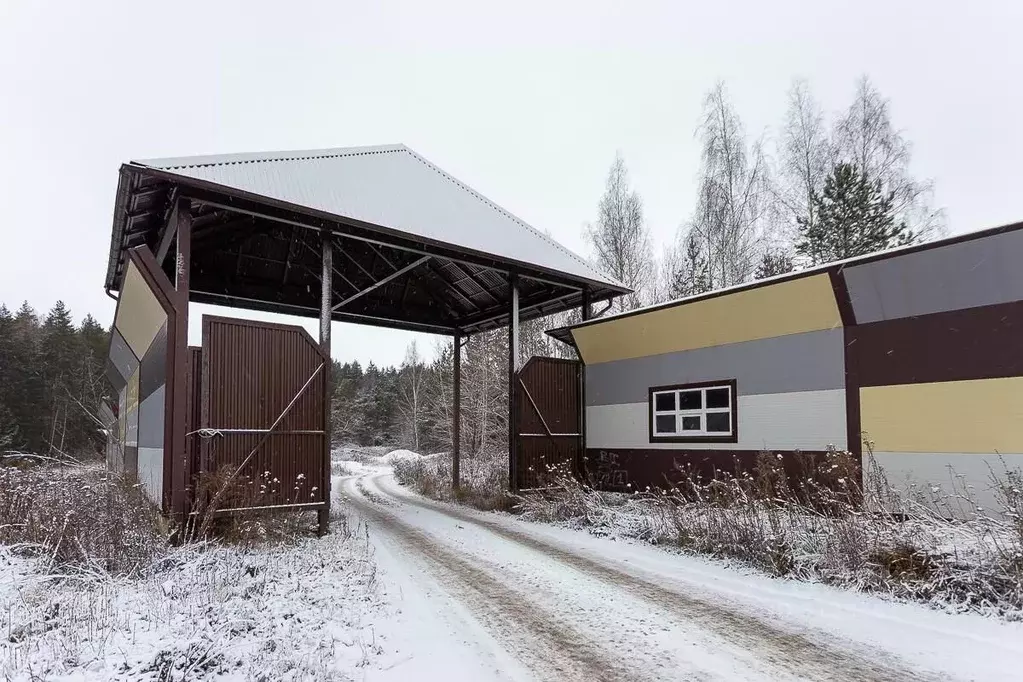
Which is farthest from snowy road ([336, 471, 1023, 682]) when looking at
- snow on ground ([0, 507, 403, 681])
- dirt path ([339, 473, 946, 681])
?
snow on ground ([0, 507, 403, 681])

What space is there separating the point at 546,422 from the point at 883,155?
612 inches

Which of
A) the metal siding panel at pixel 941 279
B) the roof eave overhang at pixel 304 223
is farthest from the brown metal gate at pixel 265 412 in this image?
the metal siding panel at pixel 941 279

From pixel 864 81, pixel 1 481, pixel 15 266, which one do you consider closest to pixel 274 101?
pixel 1 481

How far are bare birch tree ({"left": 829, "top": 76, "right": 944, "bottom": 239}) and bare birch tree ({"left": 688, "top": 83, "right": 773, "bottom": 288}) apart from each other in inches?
105

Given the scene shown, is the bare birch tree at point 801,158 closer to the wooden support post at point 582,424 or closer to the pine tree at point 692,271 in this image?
the pine tree at point 692,271

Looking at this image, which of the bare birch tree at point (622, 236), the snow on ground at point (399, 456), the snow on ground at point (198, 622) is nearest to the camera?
the snow on ground at point (198, 622)

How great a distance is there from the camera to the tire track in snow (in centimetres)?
380

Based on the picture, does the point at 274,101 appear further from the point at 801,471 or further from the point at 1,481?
the point at 801,471

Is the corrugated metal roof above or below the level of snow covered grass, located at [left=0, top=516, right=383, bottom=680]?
above

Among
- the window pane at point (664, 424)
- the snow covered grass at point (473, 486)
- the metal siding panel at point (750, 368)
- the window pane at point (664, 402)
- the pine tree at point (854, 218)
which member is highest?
the pine tree at point (854, 218)

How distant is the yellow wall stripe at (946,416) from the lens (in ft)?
22.0

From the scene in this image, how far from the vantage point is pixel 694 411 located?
34.9ft

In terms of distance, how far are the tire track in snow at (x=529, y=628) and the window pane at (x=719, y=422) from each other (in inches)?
203

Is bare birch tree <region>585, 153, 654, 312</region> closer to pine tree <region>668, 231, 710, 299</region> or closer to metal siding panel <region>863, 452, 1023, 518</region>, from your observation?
pine tree <region>668, 231, 710, 299</region>
